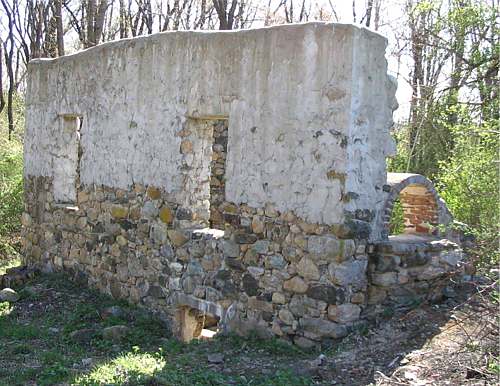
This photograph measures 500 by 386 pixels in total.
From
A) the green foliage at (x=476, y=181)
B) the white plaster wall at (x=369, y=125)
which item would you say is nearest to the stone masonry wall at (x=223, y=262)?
the white plaster wall at (x=369, y=125)

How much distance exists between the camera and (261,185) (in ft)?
20.5

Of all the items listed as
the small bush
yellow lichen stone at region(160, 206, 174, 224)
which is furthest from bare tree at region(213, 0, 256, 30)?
yellow lichen stone at region(160, 206, 174, 224)

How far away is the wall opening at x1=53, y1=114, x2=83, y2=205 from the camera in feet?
31.2

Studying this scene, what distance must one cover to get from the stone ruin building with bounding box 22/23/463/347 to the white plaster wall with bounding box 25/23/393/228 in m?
0.01

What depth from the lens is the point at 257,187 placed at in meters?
6.30

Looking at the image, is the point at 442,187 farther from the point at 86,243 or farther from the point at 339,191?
the point at 86,243

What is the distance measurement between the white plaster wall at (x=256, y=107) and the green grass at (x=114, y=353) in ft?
4.60

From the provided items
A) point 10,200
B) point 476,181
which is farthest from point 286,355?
point 10,200

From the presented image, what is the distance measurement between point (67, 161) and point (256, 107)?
14.3 ft

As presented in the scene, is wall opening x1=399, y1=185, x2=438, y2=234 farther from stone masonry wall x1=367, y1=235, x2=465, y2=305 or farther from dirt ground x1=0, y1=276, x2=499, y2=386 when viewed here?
dirt ground x1=0, y1=276, x2=499, y2=386

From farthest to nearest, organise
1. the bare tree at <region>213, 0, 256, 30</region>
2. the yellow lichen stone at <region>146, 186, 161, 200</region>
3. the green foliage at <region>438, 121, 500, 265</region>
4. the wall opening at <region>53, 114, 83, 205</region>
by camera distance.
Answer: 1. the bare tree at <region>213, 0, 256, 30</region>
2. the wall opening at <region>53, 114, 83, 205</region>
3. the yellow lichen stone at <region>146, 186, 161, 200</region>
4. the green foliage at <region>438, 121, 500, 265</region>

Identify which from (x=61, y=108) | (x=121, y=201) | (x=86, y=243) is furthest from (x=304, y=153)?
(x=61, y=108)

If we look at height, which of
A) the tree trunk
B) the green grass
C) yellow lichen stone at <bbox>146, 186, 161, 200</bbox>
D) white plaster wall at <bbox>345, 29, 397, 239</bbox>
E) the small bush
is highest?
the tree trunk

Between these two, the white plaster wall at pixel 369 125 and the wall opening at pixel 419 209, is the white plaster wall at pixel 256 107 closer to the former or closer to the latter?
the white plaster wall at pixel 369 125
